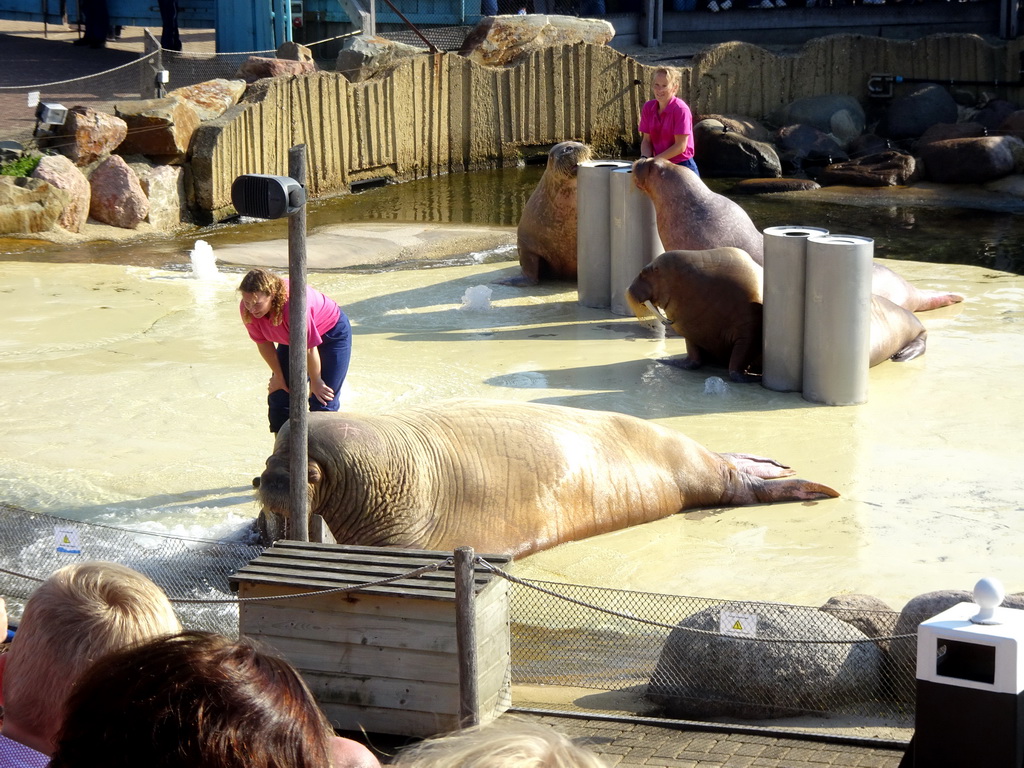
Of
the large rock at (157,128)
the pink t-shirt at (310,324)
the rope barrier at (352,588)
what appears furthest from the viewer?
the large rock at (157,128)

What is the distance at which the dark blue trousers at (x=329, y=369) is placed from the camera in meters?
5.64

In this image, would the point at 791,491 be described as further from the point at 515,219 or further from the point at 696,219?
the point at 515,219

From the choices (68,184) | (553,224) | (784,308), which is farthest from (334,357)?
(68,184)

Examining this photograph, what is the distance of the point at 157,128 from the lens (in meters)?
13.4

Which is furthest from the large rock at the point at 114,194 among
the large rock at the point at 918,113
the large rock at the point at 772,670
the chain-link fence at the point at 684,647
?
the large rock at the point at 918,113

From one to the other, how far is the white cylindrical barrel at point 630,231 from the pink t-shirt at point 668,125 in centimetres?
41

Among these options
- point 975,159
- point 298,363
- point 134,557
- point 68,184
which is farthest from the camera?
point 975,159

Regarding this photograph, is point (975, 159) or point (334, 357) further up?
point (975, 159)

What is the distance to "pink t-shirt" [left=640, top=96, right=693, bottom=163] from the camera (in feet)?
31.3

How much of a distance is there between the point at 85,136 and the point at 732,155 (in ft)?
30.6

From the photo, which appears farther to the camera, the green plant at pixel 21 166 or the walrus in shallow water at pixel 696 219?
the green plant at pixel 21 166

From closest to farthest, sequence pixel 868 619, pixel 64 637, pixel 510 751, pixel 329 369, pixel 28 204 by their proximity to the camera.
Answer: pixel 510 751 < pixel 64 637 < pixel 868 619 < pixel 329 369 < pixel 28 204

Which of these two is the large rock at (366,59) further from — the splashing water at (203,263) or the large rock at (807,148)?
the splashing water at (203,263)

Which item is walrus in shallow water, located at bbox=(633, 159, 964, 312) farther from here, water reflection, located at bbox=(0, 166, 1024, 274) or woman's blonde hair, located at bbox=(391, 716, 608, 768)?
woman's blonde hair, located at bbox=(391, 716, 608, 768)
